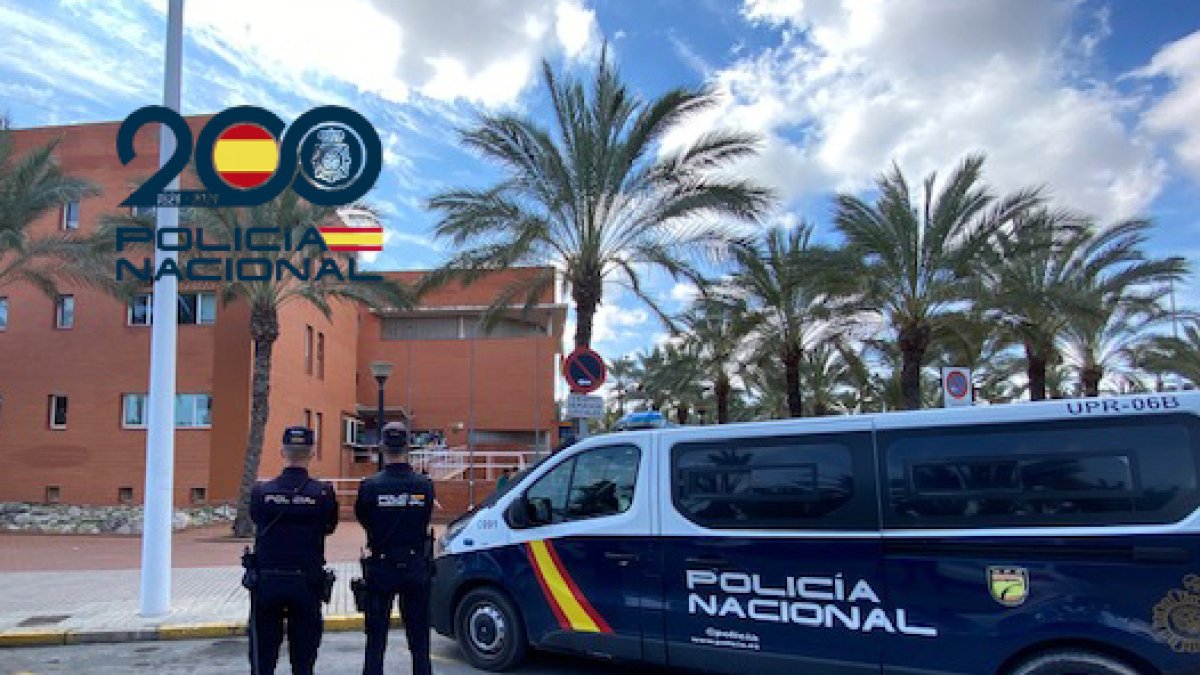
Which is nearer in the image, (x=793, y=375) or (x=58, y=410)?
(x=793, y=375)

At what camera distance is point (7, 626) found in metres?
8.35

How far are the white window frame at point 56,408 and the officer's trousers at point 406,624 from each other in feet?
77.5

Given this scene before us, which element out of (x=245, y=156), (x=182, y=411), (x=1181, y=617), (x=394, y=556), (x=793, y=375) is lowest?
(x=1181, y=617)

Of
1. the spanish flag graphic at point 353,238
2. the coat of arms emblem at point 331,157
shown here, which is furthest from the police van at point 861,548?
the spanish flag graphic at point 353,238

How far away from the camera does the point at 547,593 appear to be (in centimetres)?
625

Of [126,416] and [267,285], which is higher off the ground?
[267,285]

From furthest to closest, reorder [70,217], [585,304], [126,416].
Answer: [70,217], [126,416], [585,304]

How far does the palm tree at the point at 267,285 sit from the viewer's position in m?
18.7

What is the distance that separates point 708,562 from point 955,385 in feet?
21.7

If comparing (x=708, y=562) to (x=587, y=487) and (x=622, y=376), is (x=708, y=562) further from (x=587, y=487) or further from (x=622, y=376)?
(x=622, y=376)

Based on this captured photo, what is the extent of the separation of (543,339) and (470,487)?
1235cm

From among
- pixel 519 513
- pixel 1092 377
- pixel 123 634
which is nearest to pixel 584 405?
pixel 519 513

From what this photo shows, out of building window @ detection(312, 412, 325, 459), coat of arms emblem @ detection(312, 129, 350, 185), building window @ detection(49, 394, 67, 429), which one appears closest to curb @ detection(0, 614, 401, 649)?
coat of arms emblem @ detection(312, 129, 350, 185)

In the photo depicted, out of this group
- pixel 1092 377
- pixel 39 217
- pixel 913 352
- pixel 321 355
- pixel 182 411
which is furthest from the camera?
pixel 321 355
